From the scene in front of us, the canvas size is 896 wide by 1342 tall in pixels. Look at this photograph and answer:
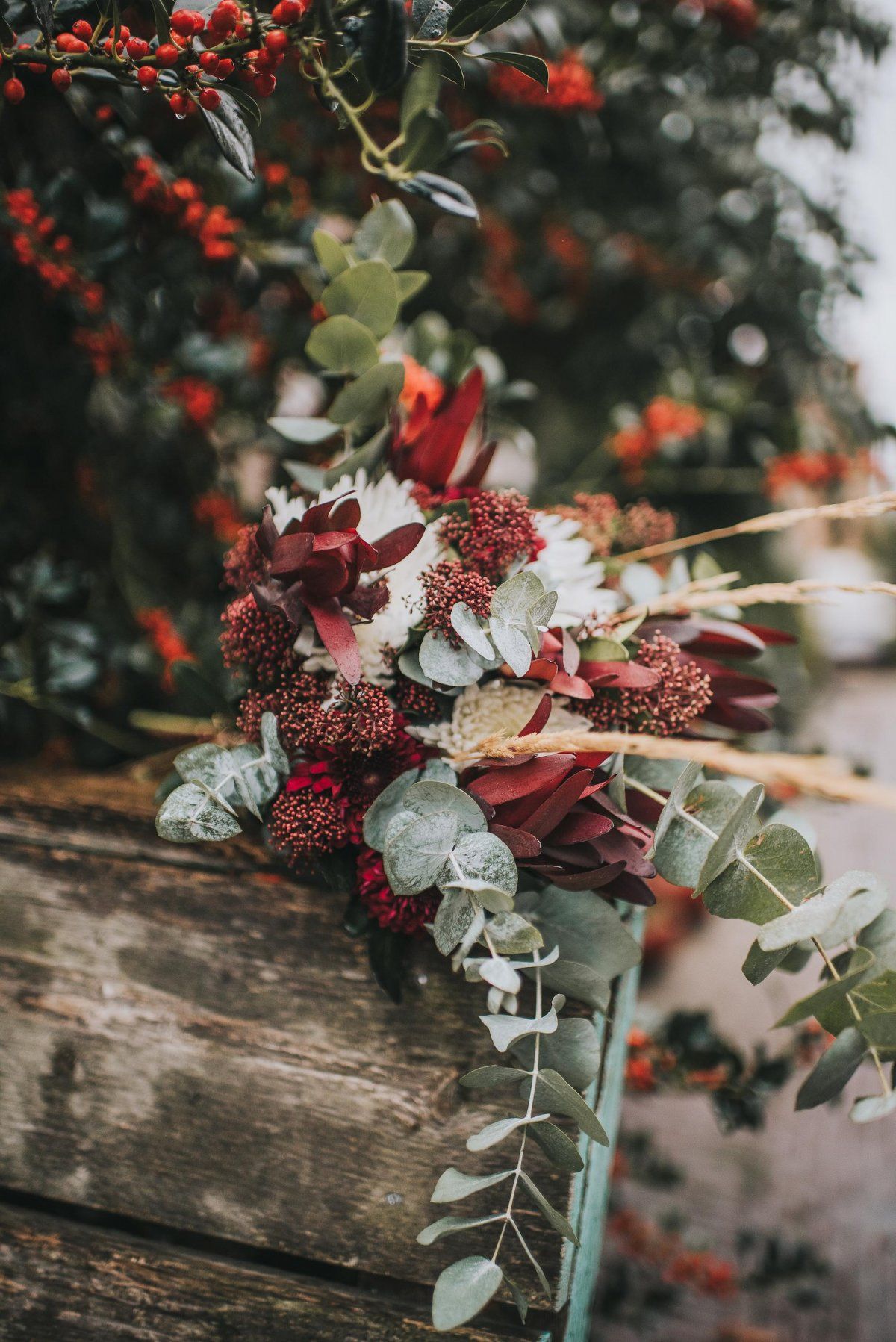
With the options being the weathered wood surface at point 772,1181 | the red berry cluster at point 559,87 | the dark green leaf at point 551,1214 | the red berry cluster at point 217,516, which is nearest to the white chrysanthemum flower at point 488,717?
the dark green leaf at point 551,1214

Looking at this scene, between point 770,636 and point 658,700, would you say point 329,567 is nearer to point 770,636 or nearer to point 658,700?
point 658,700

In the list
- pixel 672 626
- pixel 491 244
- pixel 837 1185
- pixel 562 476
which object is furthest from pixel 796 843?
pixel 837 1185

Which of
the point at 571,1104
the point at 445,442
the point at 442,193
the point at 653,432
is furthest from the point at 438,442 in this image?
the point at 653,432

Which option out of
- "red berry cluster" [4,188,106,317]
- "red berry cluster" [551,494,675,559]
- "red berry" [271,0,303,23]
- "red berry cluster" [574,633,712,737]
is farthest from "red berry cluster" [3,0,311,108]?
"red berry cluster" [574,633,712,737]

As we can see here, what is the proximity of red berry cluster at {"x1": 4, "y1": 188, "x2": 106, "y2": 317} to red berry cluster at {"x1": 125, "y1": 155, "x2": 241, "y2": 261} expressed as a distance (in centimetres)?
10

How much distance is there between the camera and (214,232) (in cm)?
98

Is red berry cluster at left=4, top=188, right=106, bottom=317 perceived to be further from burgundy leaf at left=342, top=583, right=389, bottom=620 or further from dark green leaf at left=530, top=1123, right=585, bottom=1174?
dark green leaf at left=530, top=1123, right=585, bottom=1174

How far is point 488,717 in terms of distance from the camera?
688mm

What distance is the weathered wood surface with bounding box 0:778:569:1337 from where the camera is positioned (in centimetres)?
72

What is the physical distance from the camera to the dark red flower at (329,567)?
621 mm

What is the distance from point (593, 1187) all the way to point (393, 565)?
61 centimetres

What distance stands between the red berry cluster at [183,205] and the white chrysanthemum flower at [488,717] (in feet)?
2.24

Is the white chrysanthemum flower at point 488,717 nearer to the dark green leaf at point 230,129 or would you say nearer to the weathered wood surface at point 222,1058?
the weathered wood surface at point 222,1058

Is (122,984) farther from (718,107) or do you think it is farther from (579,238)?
(718,107)
